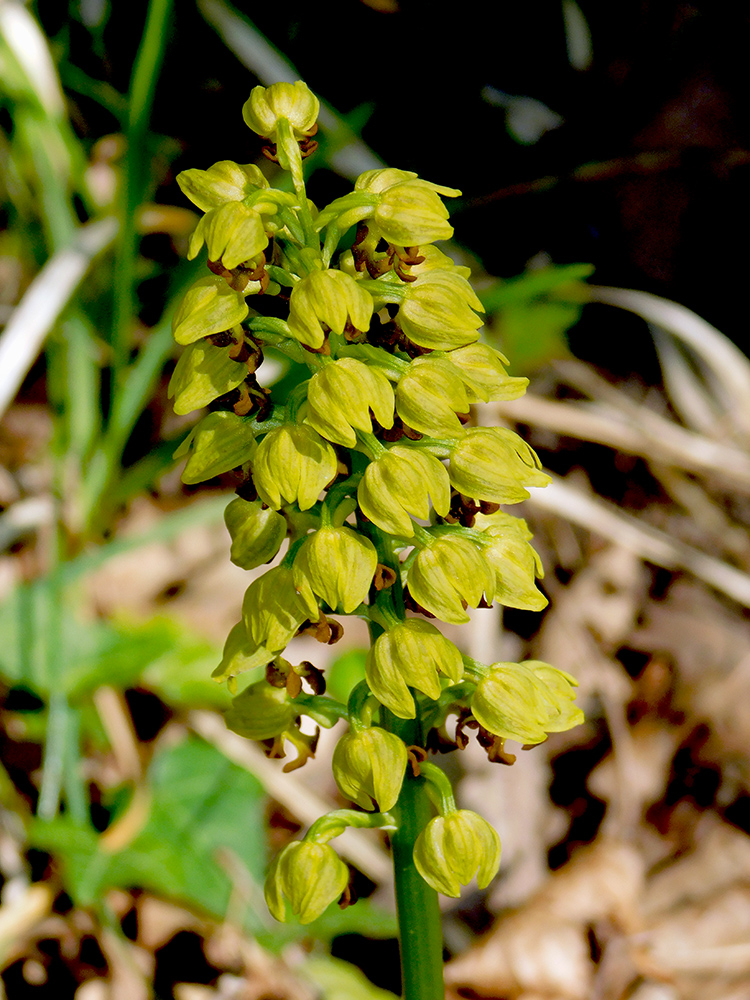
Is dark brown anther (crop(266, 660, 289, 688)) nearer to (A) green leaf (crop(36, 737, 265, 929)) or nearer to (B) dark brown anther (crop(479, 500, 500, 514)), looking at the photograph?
(B) dark brown anther (crop(479, 500, 500, 514))

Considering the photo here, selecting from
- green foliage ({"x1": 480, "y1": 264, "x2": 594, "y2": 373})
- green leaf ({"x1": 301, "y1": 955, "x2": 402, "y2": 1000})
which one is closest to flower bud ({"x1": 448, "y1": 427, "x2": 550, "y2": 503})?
green leaf ({"x1": 301, "y1": 955, "x2": 402, "y2": 1000})

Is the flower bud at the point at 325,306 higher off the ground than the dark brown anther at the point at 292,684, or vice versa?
the flower bud at the point at 325,306

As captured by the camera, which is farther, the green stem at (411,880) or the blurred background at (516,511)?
the blurred background at (516,511)

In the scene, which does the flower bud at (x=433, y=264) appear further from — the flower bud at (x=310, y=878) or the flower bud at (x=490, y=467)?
the flower bud at (x=310, y=878)

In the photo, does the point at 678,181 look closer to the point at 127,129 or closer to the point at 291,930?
the point at 127,129

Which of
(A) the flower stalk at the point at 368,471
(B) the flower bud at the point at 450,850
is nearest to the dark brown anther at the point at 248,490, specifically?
(A) the flower stalk at the point at 368,471

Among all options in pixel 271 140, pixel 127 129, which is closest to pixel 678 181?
pixel 127 129

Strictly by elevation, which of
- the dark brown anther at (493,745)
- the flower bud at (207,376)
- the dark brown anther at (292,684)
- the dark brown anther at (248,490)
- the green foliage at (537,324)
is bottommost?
the green foliage at (537,324)
